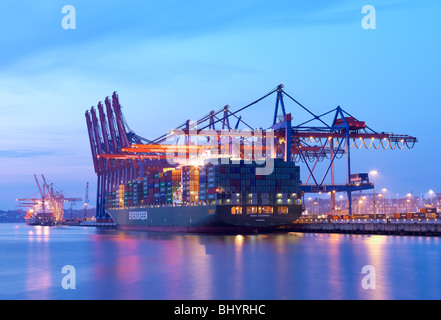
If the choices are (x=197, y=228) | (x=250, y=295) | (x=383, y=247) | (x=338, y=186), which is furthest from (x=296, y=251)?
(x=338, y=186)

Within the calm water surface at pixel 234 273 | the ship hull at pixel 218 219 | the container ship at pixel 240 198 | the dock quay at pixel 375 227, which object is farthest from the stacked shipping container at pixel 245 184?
the calm water surface at pixel 234 273

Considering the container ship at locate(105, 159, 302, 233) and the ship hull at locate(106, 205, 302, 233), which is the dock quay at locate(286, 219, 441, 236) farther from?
the container ship at locate(105, 159, 302, 233)

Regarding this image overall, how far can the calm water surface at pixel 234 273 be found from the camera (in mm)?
28844

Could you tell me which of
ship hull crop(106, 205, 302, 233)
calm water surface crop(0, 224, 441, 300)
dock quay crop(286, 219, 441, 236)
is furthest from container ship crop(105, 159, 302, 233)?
calm water surface crop(0, 224, 441, 300)

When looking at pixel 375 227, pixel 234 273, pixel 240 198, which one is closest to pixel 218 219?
pixel 240 198

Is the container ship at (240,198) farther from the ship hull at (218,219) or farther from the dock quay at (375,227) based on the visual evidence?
the dock quay at (375,227)

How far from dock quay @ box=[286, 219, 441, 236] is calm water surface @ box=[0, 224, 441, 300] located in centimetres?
1119

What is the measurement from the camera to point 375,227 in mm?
72500

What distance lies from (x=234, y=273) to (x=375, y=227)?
4183 centimetres

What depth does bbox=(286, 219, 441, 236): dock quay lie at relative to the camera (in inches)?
2606

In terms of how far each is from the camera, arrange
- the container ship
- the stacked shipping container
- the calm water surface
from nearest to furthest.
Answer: the calm water surface → the container ship → the stacked shipping container

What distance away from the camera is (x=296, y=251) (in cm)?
5041
